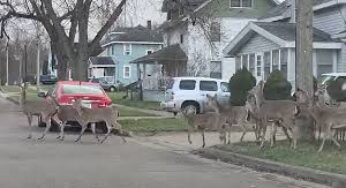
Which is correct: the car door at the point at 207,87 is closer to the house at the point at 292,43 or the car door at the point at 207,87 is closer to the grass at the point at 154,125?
the house at the point at 292,43

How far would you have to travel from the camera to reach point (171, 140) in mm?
20344

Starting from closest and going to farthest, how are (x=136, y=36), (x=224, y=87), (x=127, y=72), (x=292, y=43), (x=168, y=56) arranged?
(x=292, y=43), (x=224, y=87), (x=168, y=56), (x=136, y=36), (x=127, y=72)

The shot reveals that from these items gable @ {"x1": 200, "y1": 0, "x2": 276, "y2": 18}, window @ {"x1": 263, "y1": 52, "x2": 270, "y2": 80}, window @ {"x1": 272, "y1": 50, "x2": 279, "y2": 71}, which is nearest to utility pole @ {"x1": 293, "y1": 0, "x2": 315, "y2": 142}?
window @ {"x1": 272, "y1": 50, "x2": 279, "y2": 71}

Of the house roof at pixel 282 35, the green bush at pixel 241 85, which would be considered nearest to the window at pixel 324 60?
the house roof at pixel 282 35

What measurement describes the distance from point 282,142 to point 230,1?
123 feet

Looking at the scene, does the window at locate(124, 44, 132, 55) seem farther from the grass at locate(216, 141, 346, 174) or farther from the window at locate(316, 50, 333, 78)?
the grass at locate(216, 141, 346, 174)

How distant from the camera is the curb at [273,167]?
1159 centimetres

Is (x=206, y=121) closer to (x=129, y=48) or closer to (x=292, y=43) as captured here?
(x=292, y=43)

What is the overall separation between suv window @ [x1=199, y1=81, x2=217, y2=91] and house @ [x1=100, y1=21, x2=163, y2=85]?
51.9 metres

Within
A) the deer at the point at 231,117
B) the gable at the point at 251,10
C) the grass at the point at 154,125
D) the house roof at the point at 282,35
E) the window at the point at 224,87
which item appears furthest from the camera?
the gable at the point at 251,10

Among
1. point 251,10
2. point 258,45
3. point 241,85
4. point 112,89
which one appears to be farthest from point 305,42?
point 112,89

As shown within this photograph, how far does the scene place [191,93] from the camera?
102 ft

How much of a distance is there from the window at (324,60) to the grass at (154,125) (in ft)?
32.0

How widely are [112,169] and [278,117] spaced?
4.45m
